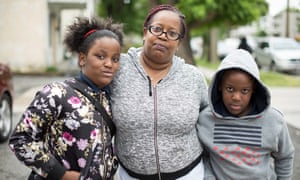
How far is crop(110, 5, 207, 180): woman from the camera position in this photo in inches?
83.8

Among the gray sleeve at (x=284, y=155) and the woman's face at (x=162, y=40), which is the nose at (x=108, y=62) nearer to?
the woman's face at (x=162, y=40)

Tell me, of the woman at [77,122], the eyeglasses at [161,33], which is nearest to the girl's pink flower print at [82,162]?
the woman at [77,122]

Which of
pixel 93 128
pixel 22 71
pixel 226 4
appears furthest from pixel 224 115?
pixel 22 71

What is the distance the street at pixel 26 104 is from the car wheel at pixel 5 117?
7.8 inches

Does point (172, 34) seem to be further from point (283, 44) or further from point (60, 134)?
point (283, 44)

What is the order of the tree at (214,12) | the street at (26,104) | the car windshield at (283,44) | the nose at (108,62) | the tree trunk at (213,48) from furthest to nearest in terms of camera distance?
the tree trunk at (213,48)
the car windshield at (283,44)
the tree at (214,12)
the street at (26,104)
the nose at (108,62)

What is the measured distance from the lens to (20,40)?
17.9 m

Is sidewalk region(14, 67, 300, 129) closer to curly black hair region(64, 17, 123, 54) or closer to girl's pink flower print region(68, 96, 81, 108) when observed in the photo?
curly black hair region(64, 17, 123, 54)

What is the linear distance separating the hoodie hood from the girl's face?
0.59 m

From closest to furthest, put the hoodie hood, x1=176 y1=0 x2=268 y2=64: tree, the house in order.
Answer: the hoodie hood, x1=176 y1=0 x2=268 y2=64: tree, the house

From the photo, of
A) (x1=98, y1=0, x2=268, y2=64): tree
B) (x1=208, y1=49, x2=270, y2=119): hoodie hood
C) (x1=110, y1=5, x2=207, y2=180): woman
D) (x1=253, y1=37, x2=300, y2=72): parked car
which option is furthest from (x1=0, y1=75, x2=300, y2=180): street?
(x1=253, y1=37, x2=300, y2=72): parked car

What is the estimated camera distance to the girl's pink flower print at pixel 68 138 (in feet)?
6.56

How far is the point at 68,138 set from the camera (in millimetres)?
2004

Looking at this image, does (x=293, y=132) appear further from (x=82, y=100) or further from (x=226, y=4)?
(x=226, y=4)
